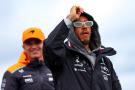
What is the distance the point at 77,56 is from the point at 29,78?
166 cm

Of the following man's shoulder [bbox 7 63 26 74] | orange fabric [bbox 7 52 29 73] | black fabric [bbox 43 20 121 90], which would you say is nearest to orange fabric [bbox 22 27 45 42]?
orange fabric [bbox 7 52 29 73]

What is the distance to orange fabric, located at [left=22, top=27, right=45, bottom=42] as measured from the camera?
9.95 meters

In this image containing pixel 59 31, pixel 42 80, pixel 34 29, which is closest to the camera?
pixel 59 31

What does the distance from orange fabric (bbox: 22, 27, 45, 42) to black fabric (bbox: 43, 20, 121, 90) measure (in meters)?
1.75

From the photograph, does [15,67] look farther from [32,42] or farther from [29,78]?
[32,42]

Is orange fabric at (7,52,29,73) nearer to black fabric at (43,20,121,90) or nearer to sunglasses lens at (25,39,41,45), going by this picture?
Result: sunglasses lens at (25,39,41,45)

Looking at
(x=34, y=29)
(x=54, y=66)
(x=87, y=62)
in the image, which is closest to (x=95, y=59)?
(x=87, y=62)

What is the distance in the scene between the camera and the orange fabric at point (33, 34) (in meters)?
9.95

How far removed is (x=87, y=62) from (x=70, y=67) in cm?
30

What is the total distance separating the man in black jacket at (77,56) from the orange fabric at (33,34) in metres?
1.62

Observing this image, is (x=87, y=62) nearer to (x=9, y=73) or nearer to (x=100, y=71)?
(x=100, y=71)

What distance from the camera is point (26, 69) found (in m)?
9.83

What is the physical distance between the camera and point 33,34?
10.0m

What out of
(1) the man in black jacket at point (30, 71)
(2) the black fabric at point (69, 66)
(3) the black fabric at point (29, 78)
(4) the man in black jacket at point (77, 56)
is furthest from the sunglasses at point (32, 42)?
(2) the black fabric at point (69, 66)
